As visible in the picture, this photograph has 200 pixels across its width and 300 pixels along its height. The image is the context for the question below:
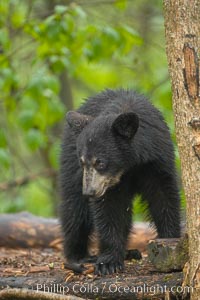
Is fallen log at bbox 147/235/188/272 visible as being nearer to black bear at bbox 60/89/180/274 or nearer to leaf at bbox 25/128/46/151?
black bear at bbox 60/89/180/274

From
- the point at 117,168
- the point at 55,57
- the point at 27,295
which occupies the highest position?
the point at 55,57

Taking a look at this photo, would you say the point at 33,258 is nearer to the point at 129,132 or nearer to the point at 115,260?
the point at 115,260

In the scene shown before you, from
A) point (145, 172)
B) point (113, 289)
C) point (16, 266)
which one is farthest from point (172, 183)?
point (16, 266)

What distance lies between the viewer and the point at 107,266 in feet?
22.0

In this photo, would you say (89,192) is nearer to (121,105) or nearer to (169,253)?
(169,253)

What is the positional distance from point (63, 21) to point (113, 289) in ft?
17.7

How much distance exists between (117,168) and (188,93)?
1.55 meters

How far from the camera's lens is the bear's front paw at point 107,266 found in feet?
21.8

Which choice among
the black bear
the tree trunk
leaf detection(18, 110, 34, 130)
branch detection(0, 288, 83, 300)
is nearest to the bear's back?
the black bear

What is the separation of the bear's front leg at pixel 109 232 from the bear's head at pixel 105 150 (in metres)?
0.24

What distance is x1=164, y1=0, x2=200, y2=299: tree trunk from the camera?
5.28m

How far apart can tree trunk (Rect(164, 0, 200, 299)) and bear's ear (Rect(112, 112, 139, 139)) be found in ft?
3.35

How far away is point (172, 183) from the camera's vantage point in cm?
693

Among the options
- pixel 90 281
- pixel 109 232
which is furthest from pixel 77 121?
pixel 90 281
